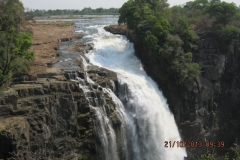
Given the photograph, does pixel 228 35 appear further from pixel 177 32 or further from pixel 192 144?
pixel 192 144

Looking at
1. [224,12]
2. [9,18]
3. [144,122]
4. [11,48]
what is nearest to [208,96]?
[144,122]

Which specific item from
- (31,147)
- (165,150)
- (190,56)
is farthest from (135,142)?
(190,56)

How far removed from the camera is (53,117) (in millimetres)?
18484

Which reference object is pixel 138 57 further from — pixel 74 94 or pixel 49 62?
pixel 74 94

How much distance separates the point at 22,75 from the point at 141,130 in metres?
10.1

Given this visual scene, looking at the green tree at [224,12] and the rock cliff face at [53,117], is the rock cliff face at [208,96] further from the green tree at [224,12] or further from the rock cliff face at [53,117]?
the rock cliff face at [53,117]

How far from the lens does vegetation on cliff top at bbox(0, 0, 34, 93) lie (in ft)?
62.8

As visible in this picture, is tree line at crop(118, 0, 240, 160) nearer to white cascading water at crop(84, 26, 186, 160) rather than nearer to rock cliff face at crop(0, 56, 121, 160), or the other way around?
white cascading water at crop(84, 26, 186, 160)

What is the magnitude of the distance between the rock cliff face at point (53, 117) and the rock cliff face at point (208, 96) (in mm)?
9023

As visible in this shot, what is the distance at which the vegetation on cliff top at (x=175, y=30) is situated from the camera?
28266 mm

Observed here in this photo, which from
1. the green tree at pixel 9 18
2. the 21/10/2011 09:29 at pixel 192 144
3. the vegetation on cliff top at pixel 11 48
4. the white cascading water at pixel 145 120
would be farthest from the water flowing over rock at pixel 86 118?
the green tree at pixel 9 18

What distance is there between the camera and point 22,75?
20156 millimetres

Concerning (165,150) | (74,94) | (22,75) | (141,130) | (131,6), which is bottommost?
(165,150)

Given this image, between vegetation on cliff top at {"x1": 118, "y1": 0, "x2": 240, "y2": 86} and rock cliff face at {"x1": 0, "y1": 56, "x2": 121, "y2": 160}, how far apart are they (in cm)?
934
